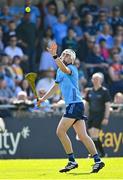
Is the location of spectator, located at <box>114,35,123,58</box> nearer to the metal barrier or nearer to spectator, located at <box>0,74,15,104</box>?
the metal barrier

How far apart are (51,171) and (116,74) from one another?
38.2 feet

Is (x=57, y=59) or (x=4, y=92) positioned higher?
(x=57, y=59)

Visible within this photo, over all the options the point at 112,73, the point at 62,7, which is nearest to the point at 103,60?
the point at 112,73

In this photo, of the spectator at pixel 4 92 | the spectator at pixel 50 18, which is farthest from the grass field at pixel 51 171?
the spectator at pixel 50 18

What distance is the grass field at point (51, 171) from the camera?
14856 mm

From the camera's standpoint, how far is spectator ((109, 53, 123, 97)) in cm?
2702

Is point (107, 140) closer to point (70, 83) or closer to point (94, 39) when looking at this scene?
point (94, 39)

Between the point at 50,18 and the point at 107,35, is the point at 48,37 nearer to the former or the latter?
the point at 50,18

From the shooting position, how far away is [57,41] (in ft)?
91.3

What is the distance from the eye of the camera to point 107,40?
28828mm

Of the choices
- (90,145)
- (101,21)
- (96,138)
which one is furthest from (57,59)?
(101,21)

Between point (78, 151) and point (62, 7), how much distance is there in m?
6.80

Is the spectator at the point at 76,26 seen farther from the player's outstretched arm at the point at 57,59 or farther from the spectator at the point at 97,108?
the player's outstretched arm at the point at 57,59

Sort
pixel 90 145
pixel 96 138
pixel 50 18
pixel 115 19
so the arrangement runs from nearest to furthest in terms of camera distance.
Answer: pixel 90 145
pixel 96 138
pixel 50 18
pixel 115 19
